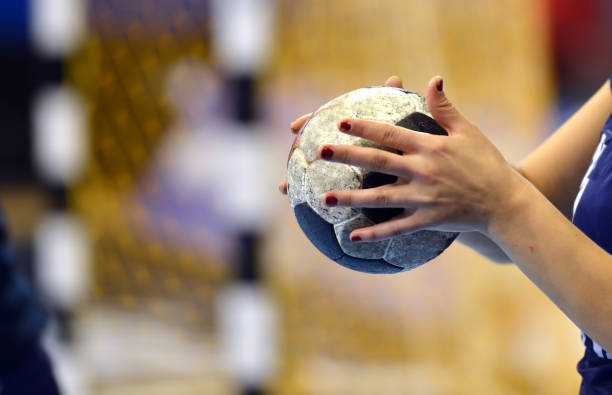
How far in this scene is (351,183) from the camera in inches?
45.3

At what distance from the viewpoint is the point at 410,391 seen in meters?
4.17

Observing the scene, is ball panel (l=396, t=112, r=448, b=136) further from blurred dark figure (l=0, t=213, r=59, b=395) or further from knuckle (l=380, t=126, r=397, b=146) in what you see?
blurred dark figure (l=0, t=213, r=59, b=395)

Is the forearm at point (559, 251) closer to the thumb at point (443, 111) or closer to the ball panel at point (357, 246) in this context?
the thumb at point (443, 111)

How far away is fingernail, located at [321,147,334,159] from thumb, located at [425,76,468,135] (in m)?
0.16

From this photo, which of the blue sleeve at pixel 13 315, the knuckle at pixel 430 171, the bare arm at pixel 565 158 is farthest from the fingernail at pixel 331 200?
the blue sleeve at pixel 13 315

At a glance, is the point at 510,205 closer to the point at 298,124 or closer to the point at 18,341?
the point at 298,124

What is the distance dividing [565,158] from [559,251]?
50cm

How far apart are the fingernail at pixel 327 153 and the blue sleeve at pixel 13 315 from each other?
120 centimetres

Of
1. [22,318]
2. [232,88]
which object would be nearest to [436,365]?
[232,88]

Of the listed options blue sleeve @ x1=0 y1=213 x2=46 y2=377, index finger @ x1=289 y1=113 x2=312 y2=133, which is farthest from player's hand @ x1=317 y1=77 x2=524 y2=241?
blue sleeve @ x1=0 y1=213 x2=46 y2=377

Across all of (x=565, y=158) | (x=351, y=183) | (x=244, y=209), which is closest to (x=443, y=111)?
(x=351, y=183)

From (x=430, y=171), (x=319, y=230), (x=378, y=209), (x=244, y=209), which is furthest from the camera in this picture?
(x=244, y=209)

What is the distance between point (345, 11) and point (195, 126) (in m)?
1.08

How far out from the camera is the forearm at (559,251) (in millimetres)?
1000
